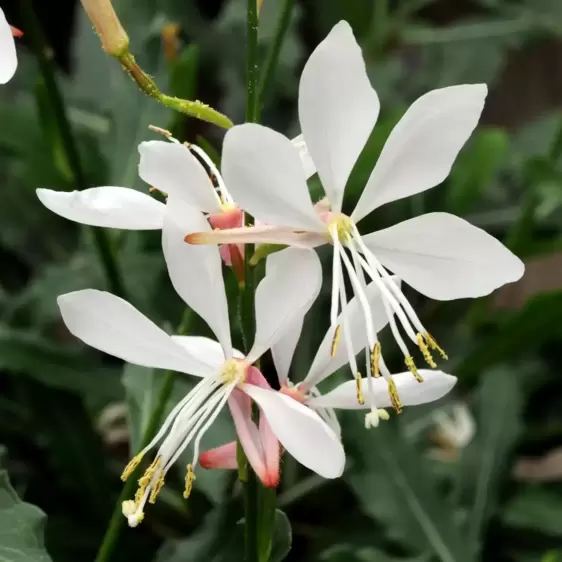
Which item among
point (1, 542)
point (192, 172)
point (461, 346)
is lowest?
point (1, 542)

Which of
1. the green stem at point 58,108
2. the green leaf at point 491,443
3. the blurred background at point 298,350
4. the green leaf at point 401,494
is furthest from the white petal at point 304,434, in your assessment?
the green leaf at point 491,443

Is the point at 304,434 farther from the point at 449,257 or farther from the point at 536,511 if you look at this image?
the point at 536,511

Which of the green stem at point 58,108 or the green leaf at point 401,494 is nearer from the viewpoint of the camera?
the green stem at point 58,108

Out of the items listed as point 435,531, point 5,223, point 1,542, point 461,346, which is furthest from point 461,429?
point 1,542

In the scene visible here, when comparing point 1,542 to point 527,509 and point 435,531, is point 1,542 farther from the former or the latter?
point 527,509

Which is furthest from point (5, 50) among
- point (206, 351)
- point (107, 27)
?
point (206, 351)

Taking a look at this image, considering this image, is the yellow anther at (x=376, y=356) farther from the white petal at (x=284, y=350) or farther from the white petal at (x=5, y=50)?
the white petal at (x=5, y=50)
